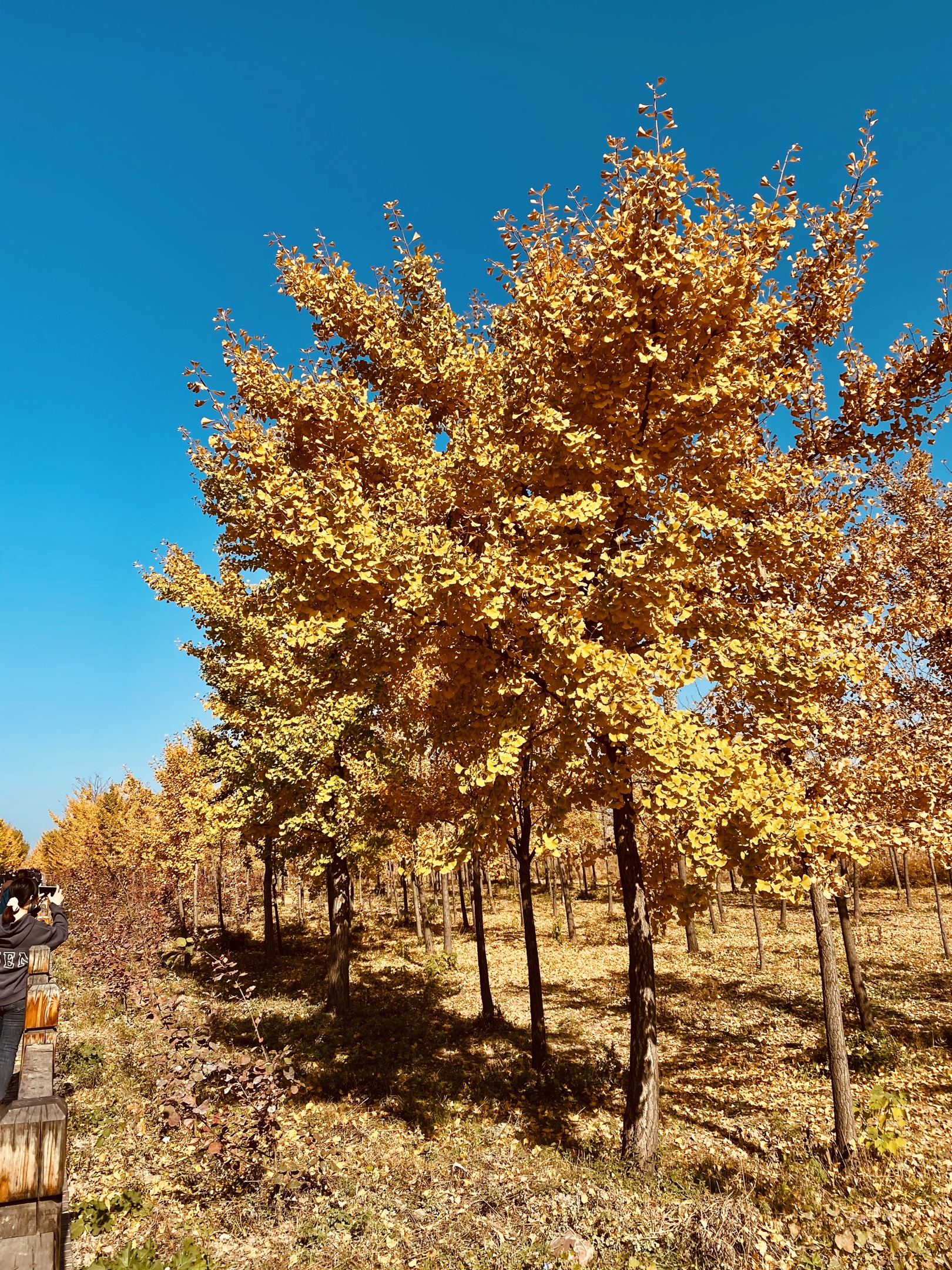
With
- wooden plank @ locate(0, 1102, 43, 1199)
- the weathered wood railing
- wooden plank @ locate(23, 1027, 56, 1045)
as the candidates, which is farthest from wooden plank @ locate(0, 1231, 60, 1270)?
wooden plank @ locate(23, 1027, 56, 1045)

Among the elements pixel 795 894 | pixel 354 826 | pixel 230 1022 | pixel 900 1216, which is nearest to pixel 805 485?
pixel 795 894

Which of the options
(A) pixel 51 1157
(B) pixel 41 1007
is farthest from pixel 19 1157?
(B) pixel 41 1007

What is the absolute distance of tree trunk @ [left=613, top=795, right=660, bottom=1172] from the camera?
21.2 ft

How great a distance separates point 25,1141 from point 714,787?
193 inches

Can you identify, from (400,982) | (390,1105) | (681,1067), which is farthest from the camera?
(400,982)

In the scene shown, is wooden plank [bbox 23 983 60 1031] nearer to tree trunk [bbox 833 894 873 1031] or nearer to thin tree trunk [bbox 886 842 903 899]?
tree trunk [bbox 833 894 873 1031]

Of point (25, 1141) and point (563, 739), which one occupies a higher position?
point (563, 739)

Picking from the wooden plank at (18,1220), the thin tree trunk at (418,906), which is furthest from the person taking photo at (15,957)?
the thin tree trunk at (418,906)

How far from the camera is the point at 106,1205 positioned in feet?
18.4

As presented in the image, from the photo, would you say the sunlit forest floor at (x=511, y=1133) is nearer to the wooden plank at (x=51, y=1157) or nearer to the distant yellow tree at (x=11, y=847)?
the wooden plank at (x=51, y=1157)

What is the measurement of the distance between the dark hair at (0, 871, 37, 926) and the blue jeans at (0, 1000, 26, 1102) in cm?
64

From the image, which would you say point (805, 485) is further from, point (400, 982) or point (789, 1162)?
point (400, 982)

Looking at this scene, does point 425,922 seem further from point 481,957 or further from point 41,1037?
point 41,1037

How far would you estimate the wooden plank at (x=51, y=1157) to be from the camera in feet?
6.56
